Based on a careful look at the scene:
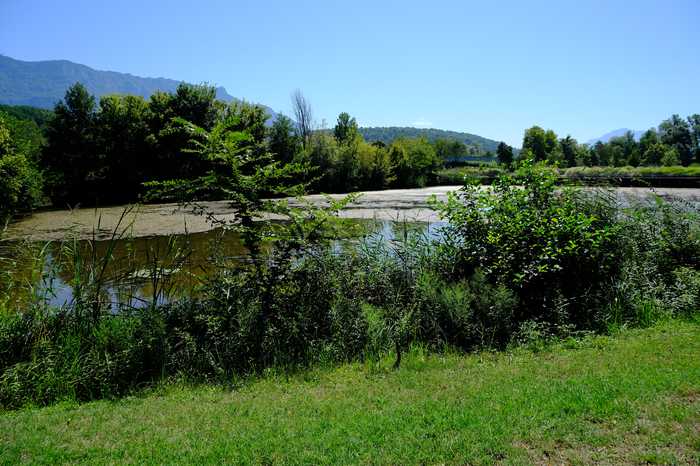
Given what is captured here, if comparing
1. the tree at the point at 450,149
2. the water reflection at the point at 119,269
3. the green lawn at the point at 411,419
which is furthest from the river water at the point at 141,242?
the tree at the point at 450,149

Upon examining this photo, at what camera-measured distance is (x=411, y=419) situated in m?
3.55

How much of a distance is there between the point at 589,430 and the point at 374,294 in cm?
358

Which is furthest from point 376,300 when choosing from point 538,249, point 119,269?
point 119,269

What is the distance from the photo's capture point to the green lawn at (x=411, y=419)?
3.01 metres

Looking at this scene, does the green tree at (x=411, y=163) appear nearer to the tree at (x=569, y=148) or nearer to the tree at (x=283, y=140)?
the tree at (x=283, y=140)

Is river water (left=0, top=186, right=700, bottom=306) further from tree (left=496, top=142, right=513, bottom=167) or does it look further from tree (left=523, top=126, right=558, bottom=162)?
tree (left=523, top=126, right=558, bottom=162)

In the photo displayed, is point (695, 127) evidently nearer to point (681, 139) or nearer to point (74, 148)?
point (681, 139)

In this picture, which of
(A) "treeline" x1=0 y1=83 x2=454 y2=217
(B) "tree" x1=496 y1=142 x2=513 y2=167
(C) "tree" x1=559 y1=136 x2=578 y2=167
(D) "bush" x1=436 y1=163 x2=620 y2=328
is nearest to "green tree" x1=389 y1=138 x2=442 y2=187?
(A) "treeline" x1=0 y1=83 x2=454 y2=217

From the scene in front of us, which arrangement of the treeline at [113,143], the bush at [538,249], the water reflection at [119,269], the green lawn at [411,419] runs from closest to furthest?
the green lawn at [411,419] < the water reflection at [119,269] < the bush at [538,249] < the treeline at [113,143]

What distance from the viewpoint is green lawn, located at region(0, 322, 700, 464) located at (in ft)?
9.87

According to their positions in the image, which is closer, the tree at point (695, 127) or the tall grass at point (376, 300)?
the tall grass at point (376, 300)

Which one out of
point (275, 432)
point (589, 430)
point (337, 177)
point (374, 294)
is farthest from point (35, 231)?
point (337, 177)

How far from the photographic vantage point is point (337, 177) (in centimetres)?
4706

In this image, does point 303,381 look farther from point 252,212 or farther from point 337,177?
point 337,177
